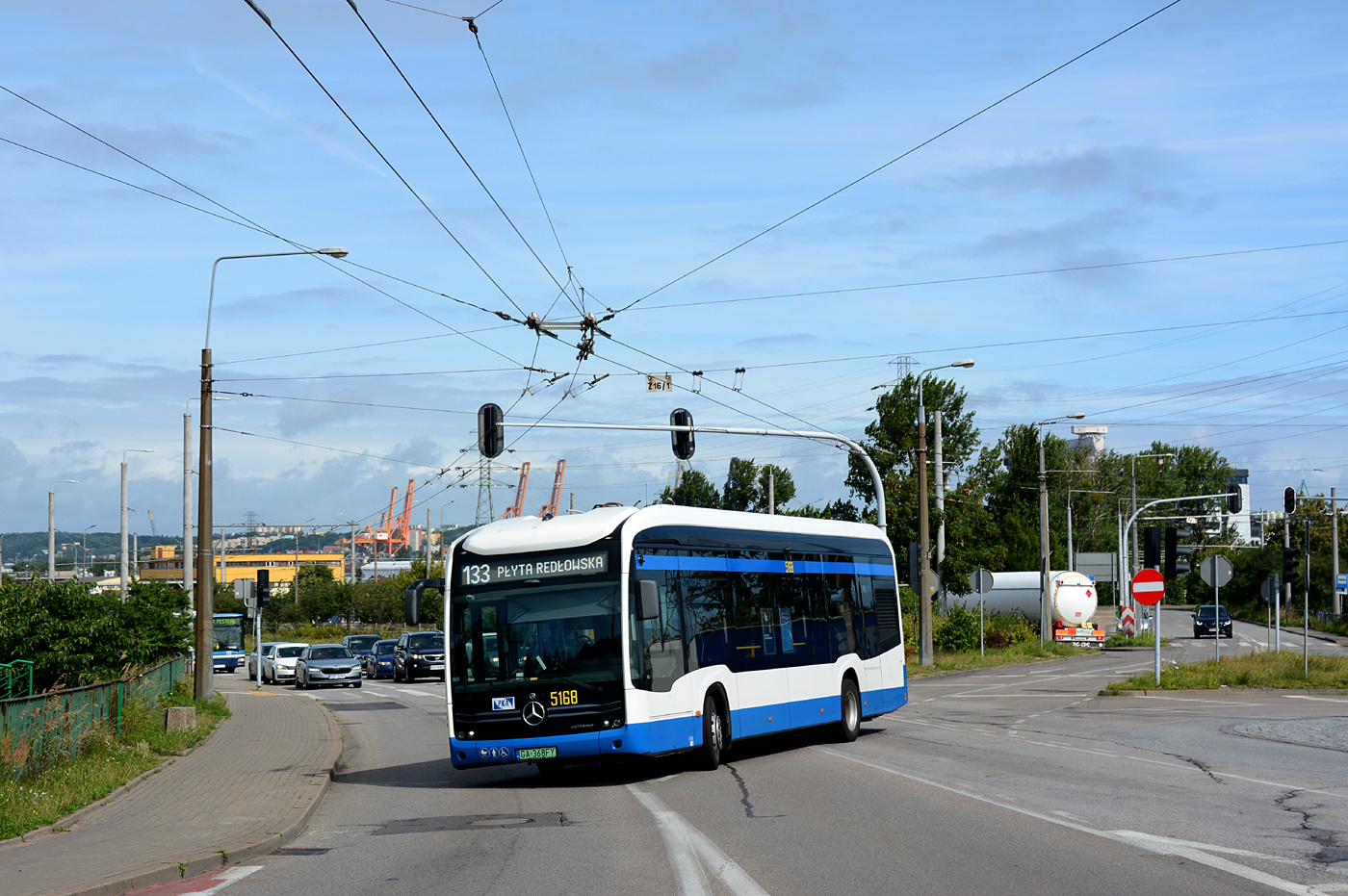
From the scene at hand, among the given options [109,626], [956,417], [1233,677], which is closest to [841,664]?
[109,626]

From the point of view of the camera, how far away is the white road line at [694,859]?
27.5 feet

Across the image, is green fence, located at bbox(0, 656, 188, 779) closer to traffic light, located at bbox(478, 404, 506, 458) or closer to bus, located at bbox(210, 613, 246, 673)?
traffic light, located at bbox(478, 404, 506, 458)

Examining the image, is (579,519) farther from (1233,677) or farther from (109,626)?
(1233,677)

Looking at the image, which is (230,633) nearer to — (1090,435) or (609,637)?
(609,637)

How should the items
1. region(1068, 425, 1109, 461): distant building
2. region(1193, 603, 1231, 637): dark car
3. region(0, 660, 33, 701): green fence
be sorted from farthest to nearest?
1. region(1068, 425, 1109, 461): distant building
2. region(1193, 603, 1231, 637): dark car
3. region(0, 660, 33, 701): green fence

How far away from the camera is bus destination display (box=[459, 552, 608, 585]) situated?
15359 mm

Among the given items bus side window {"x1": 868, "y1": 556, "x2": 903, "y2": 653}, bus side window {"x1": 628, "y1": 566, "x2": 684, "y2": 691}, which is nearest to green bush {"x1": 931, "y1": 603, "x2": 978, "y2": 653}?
bus side window {"x1": 868, "y1": 556, "x2": 903, "y2": 653}

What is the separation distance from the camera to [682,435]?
27.3 metres

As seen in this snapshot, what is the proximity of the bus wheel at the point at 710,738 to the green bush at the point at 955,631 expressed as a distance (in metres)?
32.8

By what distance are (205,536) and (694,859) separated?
18881mm

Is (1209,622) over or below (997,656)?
below

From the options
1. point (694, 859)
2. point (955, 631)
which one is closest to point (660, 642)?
point (694, 859)

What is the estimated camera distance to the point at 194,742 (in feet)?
67.3

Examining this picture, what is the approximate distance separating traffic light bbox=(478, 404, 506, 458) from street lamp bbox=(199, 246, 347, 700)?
14.2 feet
